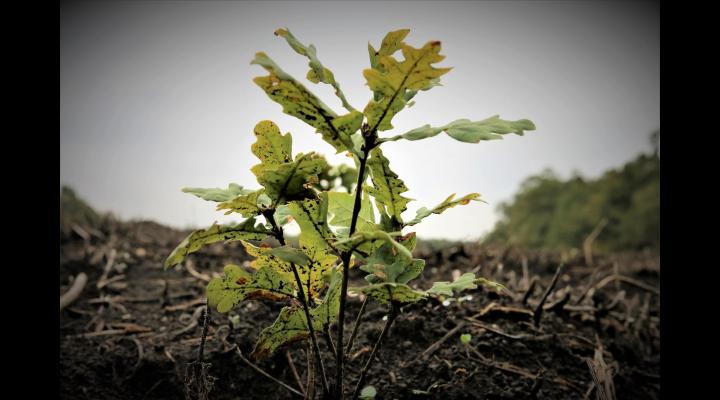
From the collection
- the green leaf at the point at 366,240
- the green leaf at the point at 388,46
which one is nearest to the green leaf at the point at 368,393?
the green leaf at the point at 366,240

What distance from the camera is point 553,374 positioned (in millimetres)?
2168

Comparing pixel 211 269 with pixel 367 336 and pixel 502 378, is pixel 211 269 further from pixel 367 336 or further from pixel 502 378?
pixel 502 378

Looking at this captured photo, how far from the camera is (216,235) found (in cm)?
112

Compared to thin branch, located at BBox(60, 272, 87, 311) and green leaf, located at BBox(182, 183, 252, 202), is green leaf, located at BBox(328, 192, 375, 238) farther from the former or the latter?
thin branch, located at BBox(60, 272, 87, 311)

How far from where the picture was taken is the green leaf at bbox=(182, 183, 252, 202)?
46.4 inches

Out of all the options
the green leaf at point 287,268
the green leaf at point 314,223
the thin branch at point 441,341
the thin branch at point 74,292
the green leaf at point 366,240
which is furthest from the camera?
the thin branch at point 74,292

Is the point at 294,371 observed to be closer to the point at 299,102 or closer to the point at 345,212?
the point at 345,212

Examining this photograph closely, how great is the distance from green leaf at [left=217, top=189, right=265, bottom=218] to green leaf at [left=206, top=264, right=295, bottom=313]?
0.18 metres

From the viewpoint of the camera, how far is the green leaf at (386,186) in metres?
1.15

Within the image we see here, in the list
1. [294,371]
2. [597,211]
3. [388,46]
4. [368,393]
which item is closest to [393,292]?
[388,46]

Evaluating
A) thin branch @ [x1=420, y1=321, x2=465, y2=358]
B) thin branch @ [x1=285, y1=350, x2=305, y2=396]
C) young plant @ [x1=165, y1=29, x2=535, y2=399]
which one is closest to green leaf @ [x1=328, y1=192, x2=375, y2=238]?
young plant @ [x1=165, y1=29, x2=535, y2=399]

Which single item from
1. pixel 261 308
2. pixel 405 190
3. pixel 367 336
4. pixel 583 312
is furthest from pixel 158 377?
pixel 583 312

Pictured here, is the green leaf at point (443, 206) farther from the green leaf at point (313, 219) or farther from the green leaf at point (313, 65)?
the green leaf at point (313, 65)

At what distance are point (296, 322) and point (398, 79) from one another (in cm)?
82
